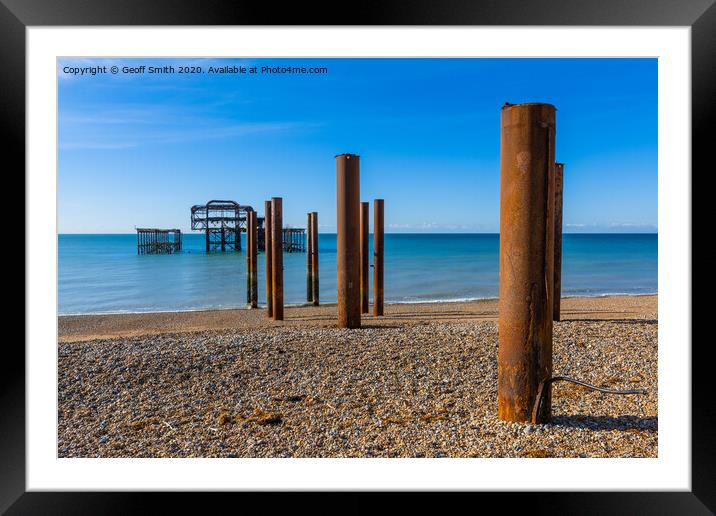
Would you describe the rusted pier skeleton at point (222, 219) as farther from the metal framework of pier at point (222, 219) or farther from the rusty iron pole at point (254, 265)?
the rusty iron pole at point (254, 265)

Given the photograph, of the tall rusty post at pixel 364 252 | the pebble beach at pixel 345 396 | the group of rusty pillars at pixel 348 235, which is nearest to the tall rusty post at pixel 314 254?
the tall rusty post at pixel 364 252

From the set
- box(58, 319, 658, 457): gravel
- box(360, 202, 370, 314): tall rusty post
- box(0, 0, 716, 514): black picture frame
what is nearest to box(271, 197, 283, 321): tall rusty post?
box(360, 202, 370, 314): tall rusty post

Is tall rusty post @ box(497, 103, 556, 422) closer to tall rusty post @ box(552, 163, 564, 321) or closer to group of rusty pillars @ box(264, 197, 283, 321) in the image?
tall rusty post @ box(552, 163, 564, 321)

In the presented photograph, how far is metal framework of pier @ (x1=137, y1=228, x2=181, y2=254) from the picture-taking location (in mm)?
45562

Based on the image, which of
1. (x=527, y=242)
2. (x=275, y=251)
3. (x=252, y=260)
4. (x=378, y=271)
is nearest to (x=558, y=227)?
(x=378, y=271)

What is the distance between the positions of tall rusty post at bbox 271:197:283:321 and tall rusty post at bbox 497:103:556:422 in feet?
23.3

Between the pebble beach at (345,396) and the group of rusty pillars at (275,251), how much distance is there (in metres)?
2.99

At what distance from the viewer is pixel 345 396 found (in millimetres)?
4734

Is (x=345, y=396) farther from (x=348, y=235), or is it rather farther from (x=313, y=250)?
(x=313, y=250)

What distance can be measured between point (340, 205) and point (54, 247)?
506 cm

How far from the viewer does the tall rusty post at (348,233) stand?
7.86 metres
